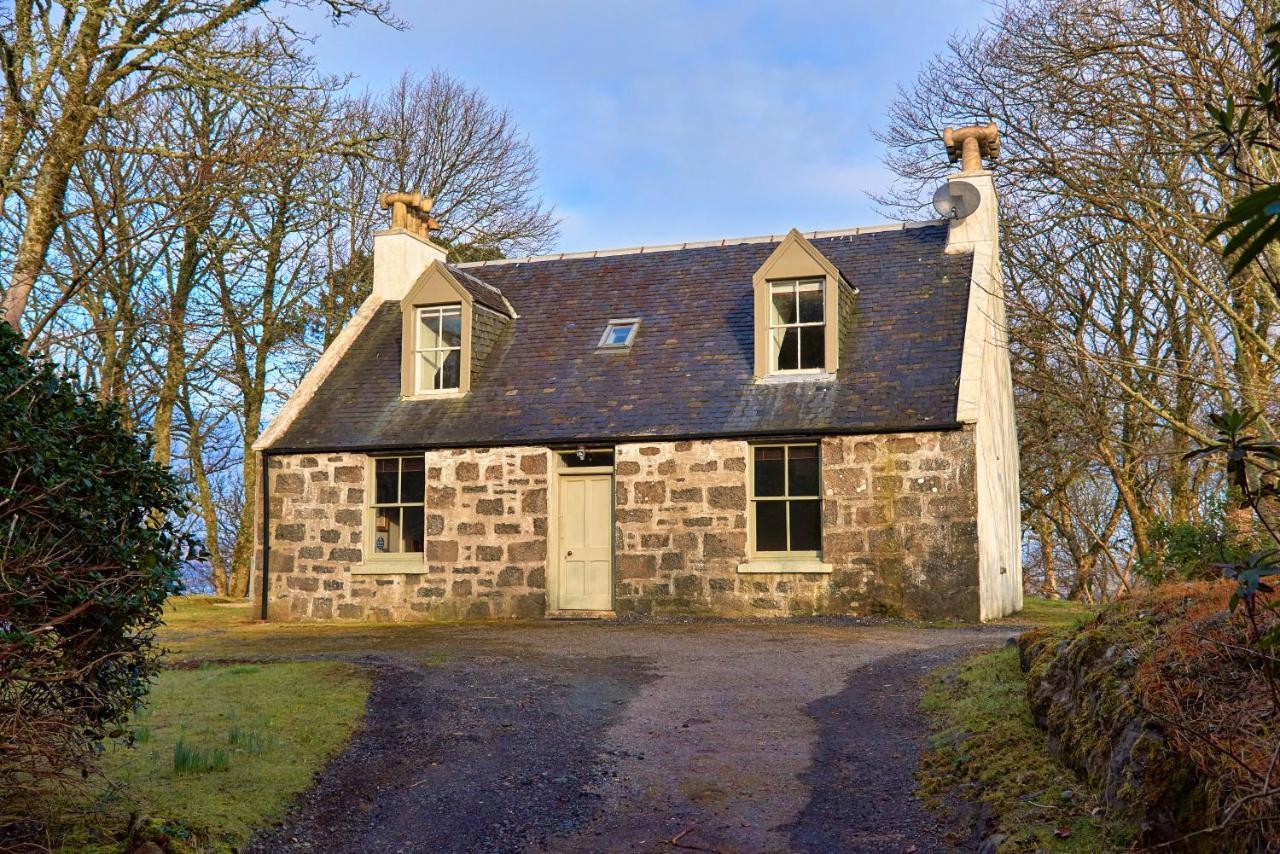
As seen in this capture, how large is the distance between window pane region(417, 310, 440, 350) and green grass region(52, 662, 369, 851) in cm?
902

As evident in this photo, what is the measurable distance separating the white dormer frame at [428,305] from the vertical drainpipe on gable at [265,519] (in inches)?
97.1

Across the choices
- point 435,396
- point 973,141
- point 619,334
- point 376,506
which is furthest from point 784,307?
point 376,506

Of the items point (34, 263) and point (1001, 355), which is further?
point (1001, 355)

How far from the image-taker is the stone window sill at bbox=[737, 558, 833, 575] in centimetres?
1577

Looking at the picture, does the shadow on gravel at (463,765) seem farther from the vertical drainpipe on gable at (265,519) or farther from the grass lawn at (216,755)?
the vertical drainpipe on gable at (265,519)

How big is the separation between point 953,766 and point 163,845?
4595 millimetres

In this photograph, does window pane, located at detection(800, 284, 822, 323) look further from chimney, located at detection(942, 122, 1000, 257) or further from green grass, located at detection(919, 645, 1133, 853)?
green grass, located at detection(919, 645, 1133, 853)

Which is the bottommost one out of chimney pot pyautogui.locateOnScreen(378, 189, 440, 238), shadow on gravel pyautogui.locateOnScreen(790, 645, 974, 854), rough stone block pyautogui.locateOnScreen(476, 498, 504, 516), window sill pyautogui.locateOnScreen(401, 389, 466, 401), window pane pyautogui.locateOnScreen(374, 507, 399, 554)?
shadow on gravel pyautogui.locateOnScreen(790, 645, 974, 854)

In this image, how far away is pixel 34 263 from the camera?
1252 centimetres

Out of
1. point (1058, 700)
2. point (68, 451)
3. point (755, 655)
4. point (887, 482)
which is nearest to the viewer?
point (68, 451)

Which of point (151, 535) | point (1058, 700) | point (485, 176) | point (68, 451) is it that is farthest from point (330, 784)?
point (485, 176)

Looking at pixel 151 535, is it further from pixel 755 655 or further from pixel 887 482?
pixel 887 482

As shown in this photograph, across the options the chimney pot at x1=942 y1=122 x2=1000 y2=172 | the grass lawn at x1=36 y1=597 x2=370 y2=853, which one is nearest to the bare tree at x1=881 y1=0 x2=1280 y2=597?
the chimney pot at x1=942 y1=122 x2=1000 y2=172

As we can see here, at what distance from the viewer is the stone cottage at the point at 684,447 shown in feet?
51.2
